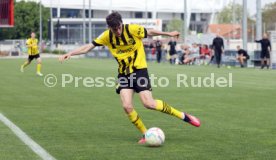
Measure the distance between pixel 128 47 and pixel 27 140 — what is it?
2.02m

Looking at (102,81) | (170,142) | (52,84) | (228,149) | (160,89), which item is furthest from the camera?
(102,81)

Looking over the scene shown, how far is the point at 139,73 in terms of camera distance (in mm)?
11602

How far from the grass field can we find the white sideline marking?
93 mm

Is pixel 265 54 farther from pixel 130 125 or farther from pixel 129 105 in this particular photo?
pixel 129 105

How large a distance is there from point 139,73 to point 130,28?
0.68 m

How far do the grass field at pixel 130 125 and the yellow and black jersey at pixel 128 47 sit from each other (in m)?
1.11

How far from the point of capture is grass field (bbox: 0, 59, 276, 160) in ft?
33.3

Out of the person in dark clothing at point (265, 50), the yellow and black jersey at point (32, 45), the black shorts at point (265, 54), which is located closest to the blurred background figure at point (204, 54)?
the person in dark clothing at point (265, 50)

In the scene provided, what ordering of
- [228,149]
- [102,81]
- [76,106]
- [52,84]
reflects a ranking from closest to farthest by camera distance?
[228,149] → [76,106] → [52,84] → [102,81]

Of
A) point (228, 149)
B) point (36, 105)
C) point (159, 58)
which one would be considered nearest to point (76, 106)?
point (36, 105)

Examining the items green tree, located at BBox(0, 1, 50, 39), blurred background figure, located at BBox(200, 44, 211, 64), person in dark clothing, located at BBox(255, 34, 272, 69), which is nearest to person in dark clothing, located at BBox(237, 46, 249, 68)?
person in dark clothing, located at BBox(255, 34, 272, 69)

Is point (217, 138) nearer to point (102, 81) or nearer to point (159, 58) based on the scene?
point (102, 81)

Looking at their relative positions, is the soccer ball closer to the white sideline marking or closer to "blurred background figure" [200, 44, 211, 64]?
the white sideline marking

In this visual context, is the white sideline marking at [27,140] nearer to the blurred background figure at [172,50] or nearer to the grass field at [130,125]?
the grass field at [130,125]
